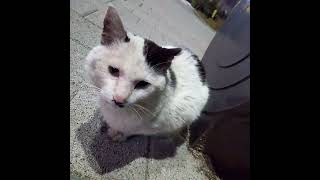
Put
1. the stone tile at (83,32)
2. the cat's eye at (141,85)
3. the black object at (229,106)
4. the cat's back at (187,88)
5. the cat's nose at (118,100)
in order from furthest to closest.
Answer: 1. the stone tile at (83,32)
2. the cat's back at (187,88)
3. the black object at (229,106)
4. the cat's eye at (141,85)
5. the cat's nose at (118,100)

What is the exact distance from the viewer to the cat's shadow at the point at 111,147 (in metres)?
2.46

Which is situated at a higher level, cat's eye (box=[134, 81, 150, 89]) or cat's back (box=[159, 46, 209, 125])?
cat's eye (box=[134, 81, 150, 89])

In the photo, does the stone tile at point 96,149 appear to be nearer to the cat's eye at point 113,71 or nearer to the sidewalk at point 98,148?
the sidewalk at point 98,148

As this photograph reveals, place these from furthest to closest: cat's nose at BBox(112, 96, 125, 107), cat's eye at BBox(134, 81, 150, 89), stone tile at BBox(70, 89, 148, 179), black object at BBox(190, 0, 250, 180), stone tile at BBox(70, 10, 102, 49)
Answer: stone tile at BBox(70, 10, 102, 49) → black object at BBox(190, 0, 250, 180) → stone tile at BBox(70, 89, 148, 179) → cat's eye at BBox(134, 81, 150, 89) → cat's nose at BBox(112, 96, 125, 107)

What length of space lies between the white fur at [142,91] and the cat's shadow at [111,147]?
16cm

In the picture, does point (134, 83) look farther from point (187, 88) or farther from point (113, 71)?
point (187, 88)

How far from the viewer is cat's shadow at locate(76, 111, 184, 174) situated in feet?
8.06

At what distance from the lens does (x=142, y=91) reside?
6.95 feet

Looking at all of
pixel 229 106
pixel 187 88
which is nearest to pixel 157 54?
pixel 187 88

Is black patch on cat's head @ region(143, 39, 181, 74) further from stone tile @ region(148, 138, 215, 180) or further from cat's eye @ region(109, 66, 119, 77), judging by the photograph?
stone tile @ region(148, 138, 215, 180)

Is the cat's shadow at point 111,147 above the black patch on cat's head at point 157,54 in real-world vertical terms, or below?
below

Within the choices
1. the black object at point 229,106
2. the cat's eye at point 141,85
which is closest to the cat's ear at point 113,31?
the cat's eye at point 141,85

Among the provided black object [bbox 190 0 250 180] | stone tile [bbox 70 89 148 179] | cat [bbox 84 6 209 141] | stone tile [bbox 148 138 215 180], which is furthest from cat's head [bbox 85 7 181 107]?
stone tile [bbox 148 138 215 180]
